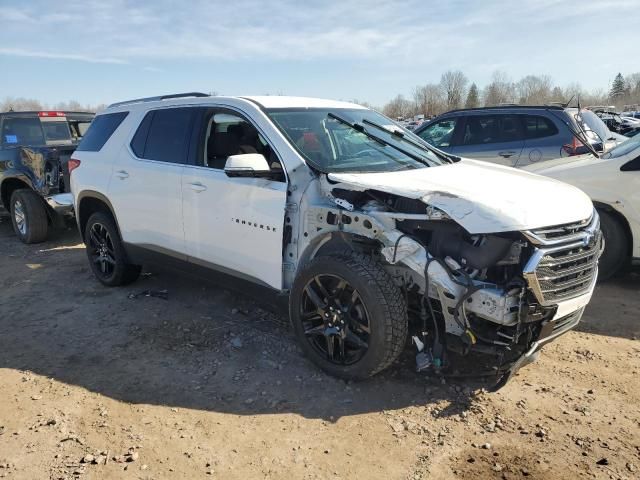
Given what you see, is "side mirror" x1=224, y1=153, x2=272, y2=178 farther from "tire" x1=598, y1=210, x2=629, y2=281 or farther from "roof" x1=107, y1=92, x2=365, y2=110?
"tire" x1=598, y1=210, x2=629, y2=281

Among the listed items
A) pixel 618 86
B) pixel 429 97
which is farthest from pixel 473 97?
pixel 618 86

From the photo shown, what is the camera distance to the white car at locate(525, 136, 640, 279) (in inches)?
206

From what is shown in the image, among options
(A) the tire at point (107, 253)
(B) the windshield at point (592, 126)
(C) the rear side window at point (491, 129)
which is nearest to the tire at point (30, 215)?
(A) the tire at point (107, 253)

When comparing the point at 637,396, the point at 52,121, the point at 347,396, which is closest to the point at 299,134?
the point at 347,396

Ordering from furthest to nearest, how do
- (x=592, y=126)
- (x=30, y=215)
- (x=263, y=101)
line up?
1. (x=592, y=126)
2. (x=30, y=215)
3. (x=263, y=101)

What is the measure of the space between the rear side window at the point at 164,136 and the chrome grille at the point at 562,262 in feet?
9.83

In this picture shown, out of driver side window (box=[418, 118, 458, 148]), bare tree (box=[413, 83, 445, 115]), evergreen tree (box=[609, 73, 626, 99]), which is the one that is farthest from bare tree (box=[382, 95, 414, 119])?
driver side window (box=[418, 118, 458, 148])

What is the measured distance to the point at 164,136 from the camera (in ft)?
16.0

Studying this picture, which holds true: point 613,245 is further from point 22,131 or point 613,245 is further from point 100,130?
point 22,131

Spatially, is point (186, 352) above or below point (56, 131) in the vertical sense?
below

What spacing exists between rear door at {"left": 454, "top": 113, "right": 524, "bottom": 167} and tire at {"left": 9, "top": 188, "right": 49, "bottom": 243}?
6600 mm

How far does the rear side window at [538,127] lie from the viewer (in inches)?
312

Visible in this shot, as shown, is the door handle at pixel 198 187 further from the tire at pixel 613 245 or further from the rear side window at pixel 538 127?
the rear side window at pixel 538 127

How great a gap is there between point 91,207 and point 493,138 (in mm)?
6055
